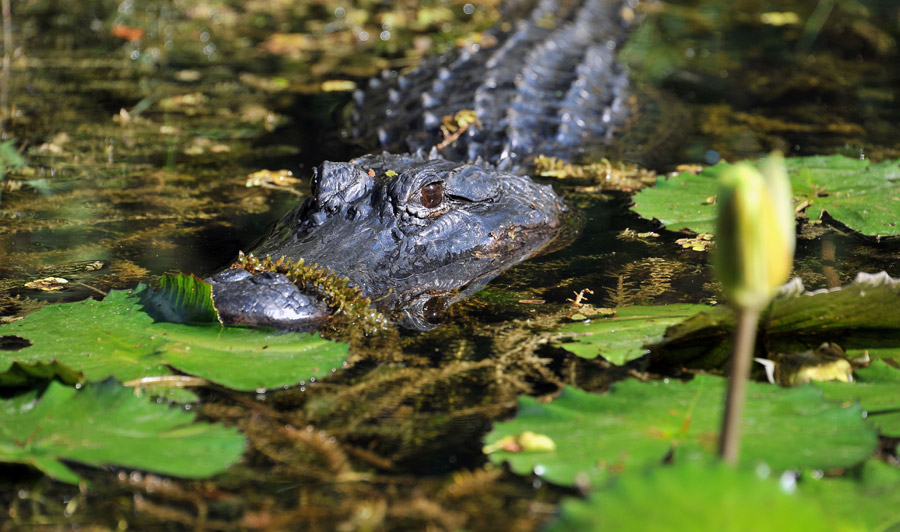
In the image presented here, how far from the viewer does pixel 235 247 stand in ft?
11.4

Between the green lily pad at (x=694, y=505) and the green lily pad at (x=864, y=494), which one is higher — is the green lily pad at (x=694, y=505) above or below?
above

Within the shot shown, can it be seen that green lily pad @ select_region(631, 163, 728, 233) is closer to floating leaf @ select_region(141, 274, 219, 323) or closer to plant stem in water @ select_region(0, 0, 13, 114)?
floating leaf @ select_region(141, 274, 219, 323)

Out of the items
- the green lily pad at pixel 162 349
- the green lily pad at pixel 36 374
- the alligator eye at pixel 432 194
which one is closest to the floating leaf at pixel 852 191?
the alligator eye at pixel 432 194

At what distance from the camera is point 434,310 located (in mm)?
2803

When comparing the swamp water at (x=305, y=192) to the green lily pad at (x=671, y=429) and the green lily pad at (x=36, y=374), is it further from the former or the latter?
the green lily pad at (x=36, y=374)

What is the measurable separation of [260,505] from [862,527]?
3.53 ft

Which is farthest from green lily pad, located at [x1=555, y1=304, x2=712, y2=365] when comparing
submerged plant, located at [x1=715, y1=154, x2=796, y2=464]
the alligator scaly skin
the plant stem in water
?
the plant stem in water

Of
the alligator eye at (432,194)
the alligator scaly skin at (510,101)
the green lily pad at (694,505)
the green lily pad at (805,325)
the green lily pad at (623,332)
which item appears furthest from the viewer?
the alligator scaly skin at (510,101)

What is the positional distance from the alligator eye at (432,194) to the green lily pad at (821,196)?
34.3 inches

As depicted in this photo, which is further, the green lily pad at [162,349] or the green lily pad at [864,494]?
the green lily pad at [162,349]

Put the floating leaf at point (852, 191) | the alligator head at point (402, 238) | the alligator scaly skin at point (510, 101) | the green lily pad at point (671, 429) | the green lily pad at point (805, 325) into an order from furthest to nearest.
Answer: the alligator scaly skin at point (510, 101) → the floating leaf at point (852, 191) → the alligator head at point (402, 238) → the green lily pad at point (805, 325) → the green lily pad at point (671, 429)

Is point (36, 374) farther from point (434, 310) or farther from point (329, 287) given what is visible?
point (434, 310)

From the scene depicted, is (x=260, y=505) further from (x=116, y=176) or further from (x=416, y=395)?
(x=116, y=176)

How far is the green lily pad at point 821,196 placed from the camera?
3.33 m
